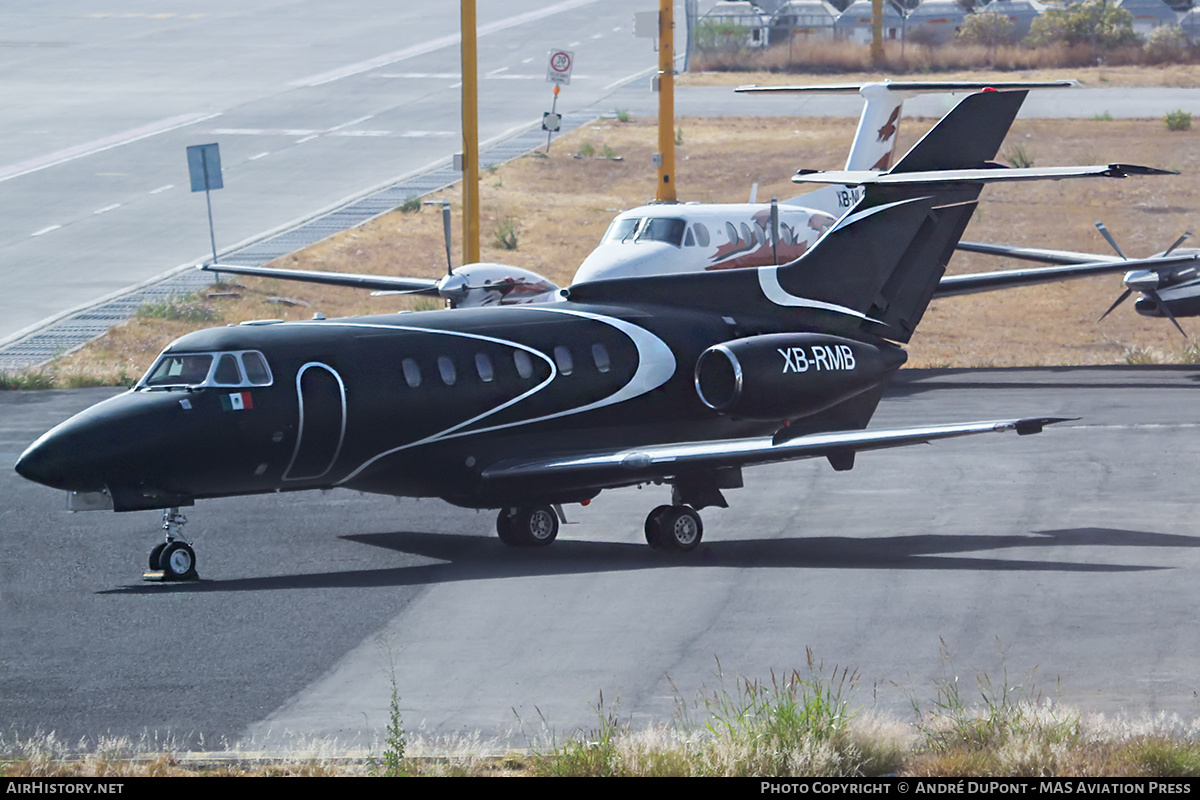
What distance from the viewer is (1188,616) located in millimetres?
14430

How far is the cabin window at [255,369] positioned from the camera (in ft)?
57.3

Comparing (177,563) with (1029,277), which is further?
(1029,277)

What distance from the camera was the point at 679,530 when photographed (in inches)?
721

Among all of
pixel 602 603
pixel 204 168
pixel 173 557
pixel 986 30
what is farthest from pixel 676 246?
pixel 986 30

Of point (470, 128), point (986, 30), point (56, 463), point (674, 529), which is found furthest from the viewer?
point (986, 30)

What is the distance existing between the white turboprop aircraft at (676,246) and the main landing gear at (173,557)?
9107 millimetres

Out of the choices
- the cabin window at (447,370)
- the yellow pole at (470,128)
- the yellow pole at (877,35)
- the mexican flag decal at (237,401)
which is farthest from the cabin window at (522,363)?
the yellow pole at (877,35)

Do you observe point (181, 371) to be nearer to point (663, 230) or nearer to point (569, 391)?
point (569, 391)

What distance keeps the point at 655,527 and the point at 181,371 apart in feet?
18.2

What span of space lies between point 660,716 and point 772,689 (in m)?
1.09

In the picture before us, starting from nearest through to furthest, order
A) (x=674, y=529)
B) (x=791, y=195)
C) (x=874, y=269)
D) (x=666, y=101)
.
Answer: (x=674, y=529), (x=874, y=269), (x=666, y=101), (x=791, y=195)

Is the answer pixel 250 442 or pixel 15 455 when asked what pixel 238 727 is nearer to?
pixel 250 442

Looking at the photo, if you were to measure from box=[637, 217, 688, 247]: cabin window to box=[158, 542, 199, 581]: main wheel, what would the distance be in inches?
501

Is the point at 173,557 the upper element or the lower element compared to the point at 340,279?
upper
